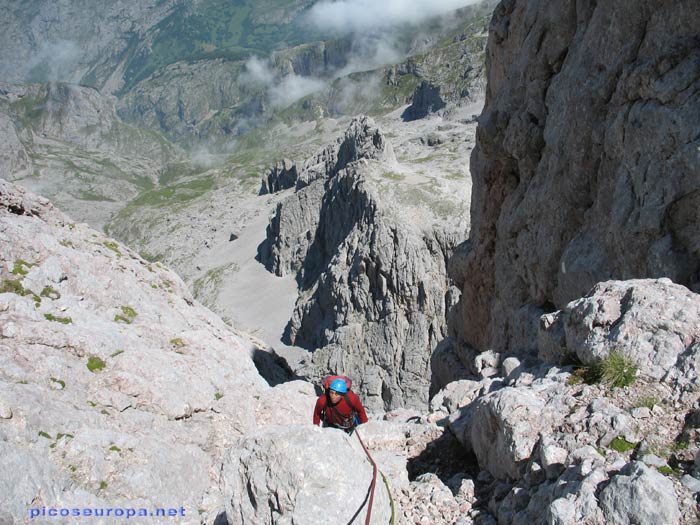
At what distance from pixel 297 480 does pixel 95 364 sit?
1350 cm

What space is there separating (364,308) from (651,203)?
68487mm

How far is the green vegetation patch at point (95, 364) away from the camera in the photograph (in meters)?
17.9

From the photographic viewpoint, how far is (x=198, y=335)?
24719mm

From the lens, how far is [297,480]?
26.0 ft

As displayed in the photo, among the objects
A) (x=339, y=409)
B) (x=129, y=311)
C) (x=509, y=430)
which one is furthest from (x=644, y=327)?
(x=129, y=311)

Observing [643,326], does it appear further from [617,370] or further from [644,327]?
[617,370]

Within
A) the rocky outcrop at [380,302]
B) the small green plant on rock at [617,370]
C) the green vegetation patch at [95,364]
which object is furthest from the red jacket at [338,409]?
the rocky outcrop at [380,302]

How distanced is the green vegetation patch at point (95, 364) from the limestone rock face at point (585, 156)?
16101mm

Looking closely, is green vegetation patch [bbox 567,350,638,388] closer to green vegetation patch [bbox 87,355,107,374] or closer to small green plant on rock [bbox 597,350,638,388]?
small green plant on rock [bbox 597,350,638,388]

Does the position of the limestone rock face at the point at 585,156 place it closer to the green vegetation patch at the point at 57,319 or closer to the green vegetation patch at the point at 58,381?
the green vegetation patch at the point at 58,381

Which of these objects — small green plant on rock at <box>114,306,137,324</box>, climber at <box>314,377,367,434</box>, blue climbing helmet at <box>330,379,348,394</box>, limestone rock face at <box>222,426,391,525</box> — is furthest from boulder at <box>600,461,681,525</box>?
small green plant on rock at <box>114,306,137,324</box>

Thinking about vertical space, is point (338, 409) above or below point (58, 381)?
above

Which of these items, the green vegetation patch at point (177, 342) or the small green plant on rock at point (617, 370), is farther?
the green vegetation patch at point (177, 342)

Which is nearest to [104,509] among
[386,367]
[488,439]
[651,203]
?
[488,439]
